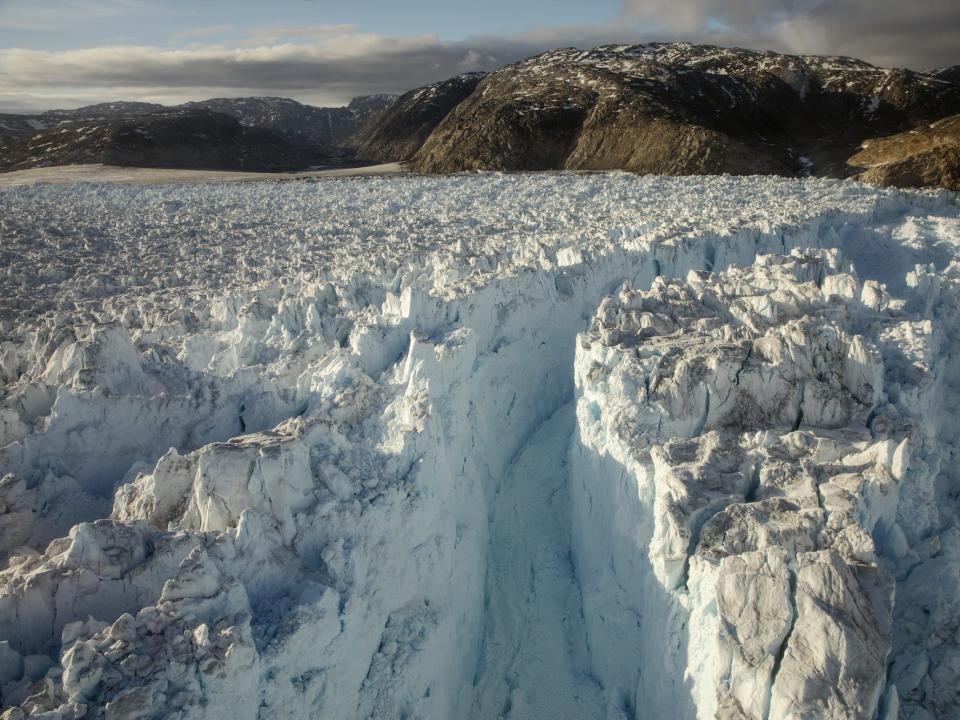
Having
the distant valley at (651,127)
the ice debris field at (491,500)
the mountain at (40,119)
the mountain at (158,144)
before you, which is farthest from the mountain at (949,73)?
the mountain at (40,119)

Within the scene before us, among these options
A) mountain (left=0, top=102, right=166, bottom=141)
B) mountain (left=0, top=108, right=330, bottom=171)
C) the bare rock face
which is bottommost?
the bare rock face

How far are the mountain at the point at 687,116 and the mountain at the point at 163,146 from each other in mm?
21511

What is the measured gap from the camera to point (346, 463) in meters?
5.77

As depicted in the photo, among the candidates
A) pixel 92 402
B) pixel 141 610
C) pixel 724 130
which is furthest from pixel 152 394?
pixel 724 130

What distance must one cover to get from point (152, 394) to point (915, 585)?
7928mm

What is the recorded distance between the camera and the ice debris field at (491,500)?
13.6ft

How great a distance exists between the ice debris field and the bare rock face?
23.9 m

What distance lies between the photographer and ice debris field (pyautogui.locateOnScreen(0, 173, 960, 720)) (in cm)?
413

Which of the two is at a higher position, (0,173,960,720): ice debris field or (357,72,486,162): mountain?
(357,72,486,162): mountain

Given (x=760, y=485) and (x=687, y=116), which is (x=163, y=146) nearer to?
(x=687, y=116)

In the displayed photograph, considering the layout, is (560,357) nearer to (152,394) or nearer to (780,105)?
(152,394)

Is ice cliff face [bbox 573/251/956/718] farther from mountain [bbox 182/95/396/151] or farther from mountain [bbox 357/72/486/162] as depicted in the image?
mountain [bbox 182/95/396/151]

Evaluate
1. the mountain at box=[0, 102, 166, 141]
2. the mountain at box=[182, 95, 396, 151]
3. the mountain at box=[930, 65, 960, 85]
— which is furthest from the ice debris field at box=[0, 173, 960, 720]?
the mountain at box=[182, 95, 396, 151]

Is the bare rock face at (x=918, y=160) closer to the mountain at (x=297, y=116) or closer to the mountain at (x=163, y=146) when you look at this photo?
the mountain at (x=163, y=146)
